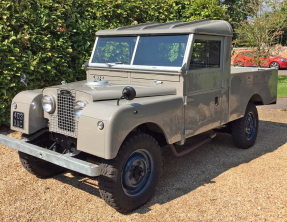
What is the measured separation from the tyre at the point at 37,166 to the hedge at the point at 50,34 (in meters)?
2.12

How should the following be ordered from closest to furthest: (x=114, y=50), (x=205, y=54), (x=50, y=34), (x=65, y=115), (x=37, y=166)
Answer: (x=65, y=115) < (x=37, y=166) < (x=205, y=54) < (x=114, y=50) < (x=50, y=34)

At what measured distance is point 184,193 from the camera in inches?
164

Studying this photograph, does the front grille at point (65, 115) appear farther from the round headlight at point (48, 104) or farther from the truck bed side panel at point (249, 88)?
the truck bed side panel at point (249, 88)

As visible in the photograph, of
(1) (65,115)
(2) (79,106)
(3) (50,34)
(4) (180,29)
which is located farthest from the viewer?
(3) (50,34)

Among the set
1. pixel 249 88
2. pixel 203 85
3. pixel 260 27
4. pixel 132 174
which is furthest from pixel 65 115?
pixel 260 27

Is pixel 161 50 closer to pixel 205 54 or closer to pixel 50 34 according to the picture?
pixel 205 54

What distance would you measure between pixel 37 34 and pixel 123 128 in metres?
4.07

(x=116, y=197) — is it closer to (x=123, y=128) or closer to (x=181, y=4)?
(x=123, y=128)

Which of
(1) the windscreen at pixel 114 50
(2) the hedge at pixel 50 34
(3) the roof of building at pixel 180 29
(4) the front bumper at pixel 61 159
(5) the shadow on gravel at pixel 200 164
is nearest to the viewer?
(4) the front bumper at pixel 61 159

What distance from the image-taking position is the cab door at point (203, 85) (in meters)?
4.35

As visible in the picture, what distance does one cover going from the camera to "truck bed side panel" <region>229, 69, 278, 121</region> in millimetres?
5301

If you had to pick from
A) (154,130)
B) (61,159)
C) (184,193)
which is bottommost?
(184,193)

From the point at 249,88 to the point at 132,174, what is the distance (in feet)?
9.82

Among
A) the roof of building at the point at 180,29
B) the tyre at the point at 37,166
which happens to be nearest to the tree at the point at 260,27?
the roof of building at the point at 180,29
